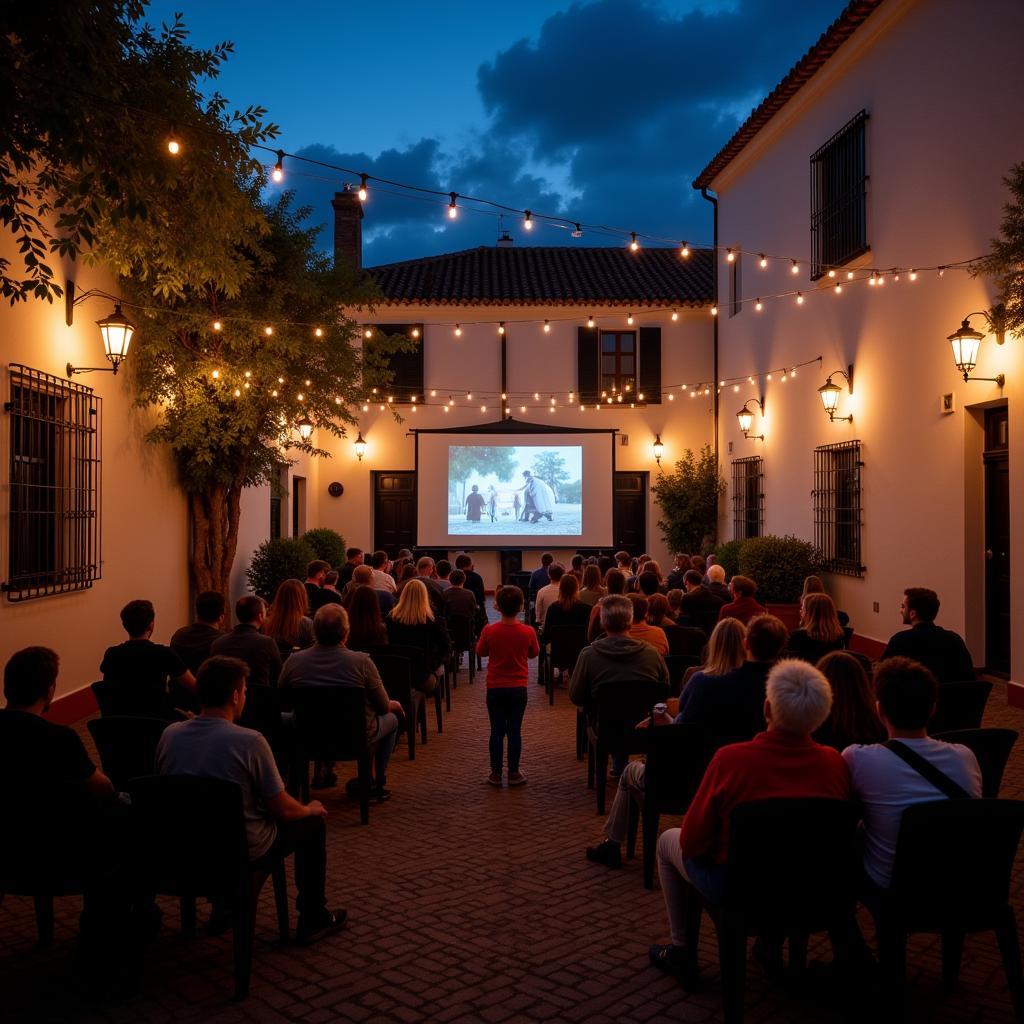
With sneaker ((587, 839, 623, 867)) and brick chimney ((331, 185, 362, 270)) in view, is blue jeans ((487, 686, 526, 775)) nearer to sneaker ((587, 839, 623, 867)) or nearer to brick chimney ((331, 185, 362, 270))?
sneaker ((587, 839, 623, 867))

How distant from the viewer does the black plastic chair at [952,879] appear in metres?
2.95

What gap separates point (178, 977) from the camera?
3.51 metres

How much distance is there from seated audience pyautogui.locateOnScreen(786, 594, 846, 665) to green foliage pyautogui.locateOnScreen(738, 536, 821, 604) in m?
6.74

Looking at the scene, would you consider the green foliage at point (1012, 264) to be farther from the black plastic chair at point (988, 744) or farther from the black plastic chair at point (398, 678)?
the black plastic chair at point (398, 678)

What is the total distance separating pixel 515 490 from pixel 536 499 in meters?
0.45

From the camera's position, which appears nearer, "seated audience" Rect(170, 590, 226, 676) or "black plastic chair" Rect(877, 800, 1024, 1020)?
"black plastic chair" Rect(877, 800, 1024, 1020)

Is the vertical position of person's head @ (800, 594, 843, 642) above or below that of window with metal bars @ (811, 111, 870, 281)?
below

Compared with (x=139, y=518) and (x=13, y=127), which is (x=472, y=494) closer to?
(x=139, y=518)

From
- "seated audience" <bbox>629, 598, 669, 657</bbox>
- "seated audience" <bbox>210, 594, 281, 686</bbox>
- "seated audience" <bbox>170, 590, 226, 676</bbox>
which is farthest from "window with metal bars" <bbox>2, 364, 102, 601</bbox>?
"seated audience" <bbox>629, 598, 669, 657</bbox>

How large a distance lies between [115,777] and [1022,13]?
9194 mm

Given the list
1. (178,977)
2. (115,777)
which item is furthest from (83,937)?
(115,777)

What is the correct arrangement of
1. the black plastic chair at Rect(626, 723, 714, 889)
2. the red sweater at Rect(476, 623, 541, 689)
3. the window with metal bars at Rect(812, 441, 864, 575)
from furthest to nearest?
the window with metal bars at Rect(812, 441, 864, 575), the red sweater at Rect(476, 623, 541, 689), the black plastic chair at Rect(626, 723, 714, 889)

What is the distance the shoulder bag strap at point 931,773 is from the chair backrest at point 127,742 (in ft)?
9.46

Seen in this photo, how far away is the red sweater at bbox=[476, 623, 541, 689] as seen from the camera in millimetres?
6246
